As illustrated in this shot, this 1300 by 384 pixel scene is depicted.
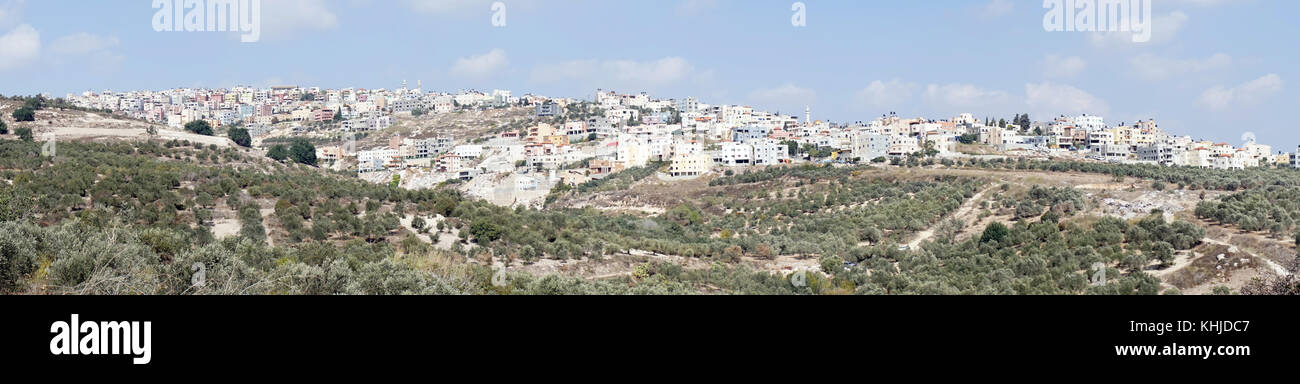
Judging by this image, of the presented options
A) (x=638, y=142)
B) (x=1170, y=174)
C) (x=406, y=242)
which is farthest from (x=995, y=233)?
(x=638, y=142)

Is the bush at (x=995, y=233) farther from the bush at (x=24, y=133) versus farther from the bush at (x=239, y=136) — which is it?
→ the bush at (x=239, y=136)

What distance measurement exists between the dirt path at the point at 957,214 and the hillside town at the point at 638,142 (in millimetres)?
22414

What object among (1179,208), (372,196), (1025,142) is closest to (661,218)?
(372,196)

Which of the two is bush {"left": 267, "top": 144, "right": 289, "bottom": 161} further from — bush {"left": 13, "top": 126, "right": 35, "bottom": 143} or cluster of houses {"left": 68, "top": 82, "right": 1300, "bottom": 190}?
bush {"left": 13, "top": 126, "right": 35, "bottom": 143}

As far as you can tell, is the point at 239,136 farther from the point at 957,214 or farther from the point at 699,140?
the point at 957,214

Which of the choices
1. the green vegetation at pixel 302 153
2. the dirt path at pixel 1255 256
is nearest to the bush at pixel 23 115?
the green vegetation at pixel 302 153

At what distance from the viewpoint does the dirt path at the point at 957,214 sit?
31.6 metres

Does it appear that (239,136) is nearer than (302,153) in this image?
Yes

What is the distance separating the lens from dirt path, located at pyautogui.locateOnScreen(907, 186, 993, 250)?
31594mm

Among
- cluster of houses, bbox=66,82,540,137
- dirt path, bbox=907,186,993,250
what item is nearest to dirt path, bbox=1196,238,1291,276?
dirt path, bbox=907,186,993,250

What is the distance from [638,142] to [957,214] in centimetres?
4162

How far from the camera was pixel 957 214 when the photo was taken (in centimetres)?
3681

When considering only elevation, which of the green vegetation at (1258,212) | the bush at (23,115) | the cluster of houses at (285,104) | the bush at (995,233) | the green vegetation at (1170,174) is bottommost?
the bush at (995,233)
